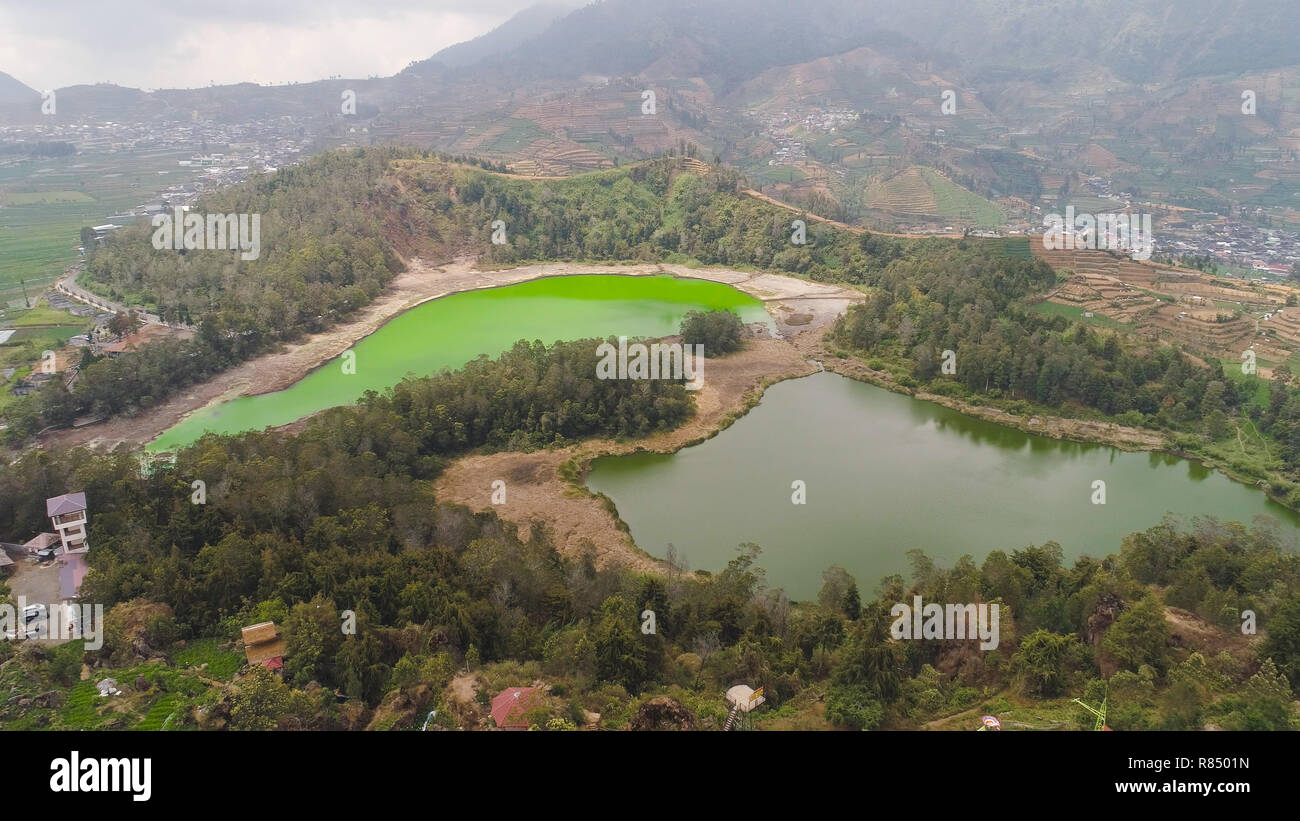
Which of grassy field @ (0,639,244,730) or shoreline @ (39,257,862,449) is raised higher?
shoreline @ (39,257,862,449)

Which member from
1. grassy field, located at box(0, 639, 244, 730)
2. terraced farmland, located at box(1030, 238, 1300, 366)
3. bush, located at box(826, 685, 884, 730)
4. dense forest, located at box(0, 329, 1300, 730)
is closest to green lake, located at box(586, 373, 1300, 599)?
dense forest, located at box(0, 329, 1300, 730)

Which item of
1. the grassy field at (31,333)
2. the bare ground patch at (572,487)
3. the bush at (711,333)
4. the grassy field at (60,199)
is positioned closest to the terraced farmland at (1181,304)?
the bush at (711,333)

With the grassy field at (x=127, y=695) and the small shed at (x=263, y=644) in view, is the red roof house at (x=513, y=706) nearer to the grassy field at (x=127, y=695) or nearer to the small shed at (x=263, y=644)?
the small shed at (x=263, y=644)

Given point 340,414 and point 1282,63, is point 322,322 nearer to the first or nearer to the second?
point 340,414

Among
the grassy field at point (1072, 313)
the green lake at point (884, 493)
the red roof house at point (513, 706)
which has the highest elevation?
the grassy field at point (1072, 313)

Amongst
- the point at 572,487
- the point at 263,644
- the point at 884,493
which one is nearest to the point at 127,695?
the point at 263,644

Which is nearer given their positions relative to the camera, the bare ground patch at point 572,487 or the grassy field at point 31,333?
the bare ground patch at point 572,487

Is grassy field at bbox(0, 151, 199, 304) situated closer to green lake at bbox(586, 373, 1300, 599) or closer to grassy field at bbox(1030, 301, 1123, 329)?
green lake at bbox(586, 373, 1300, 599)
